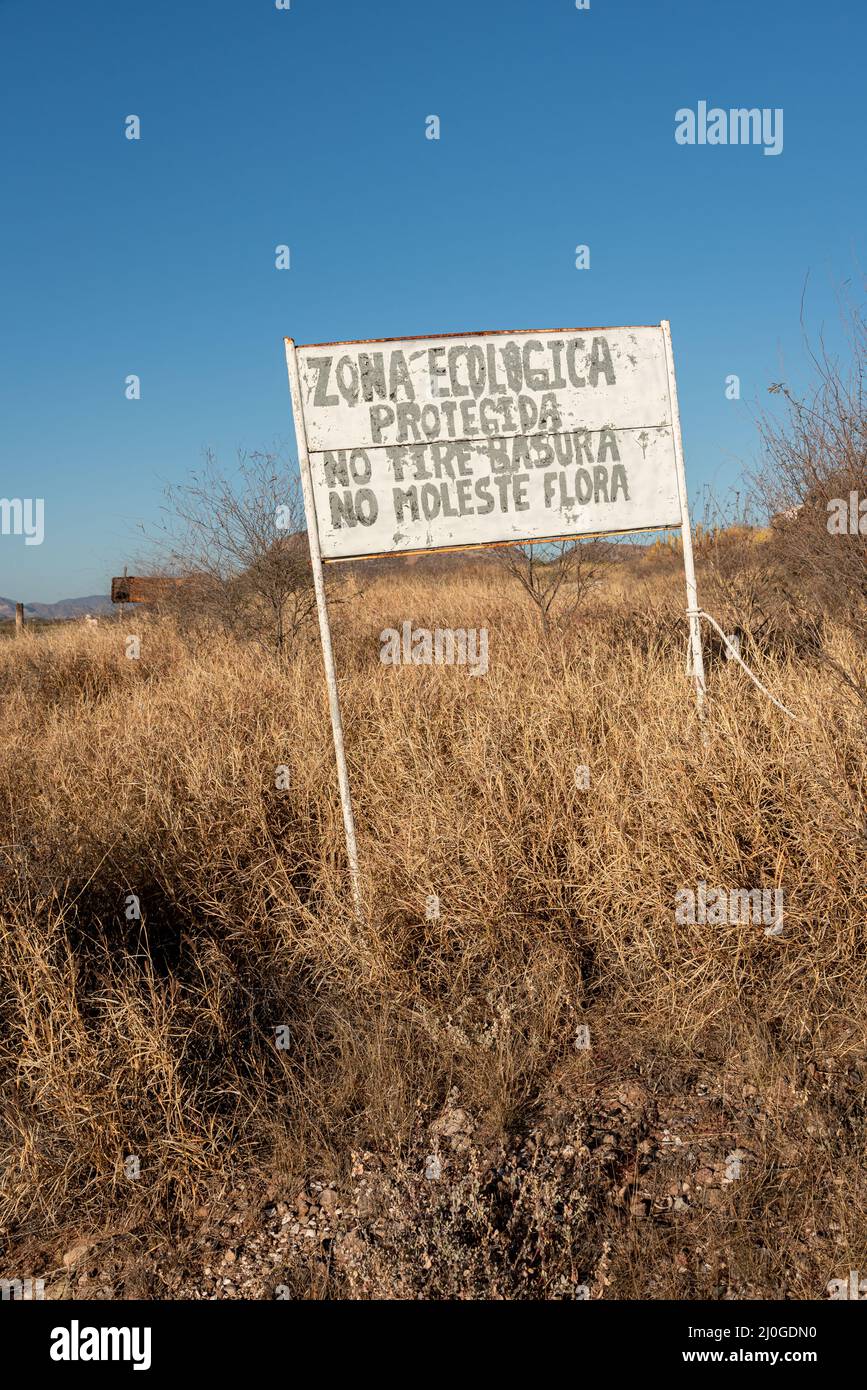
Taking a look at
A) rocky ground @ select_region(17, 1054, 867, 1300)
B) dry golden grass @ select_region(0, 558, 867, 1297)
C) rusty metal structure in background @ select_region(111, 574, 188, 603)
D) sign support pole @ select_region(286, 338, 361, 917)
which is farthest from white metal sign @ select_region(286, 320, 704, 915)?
rusty metal structure in background @ select_region(111, 574, 188, 603)

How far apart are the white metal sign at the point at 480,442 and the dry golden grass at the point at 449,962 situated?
58 centimetres

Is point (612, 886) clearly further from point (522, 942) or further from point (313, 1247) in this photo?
point (313, 1247)

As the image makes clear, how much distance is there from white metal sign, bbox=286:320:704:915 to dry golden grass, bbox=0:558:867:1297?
578 millimetres


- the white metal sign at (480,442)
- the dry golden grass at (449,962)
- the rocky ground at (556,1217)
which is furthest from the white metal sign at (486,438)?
the rocky ground at (556,1217)

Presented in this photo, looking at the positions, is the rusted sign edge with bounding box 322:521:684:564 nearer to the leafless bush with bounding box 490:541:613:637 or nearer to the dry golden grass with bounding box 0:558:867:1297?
the dry golden grass with bounding box 0:558:867:1297

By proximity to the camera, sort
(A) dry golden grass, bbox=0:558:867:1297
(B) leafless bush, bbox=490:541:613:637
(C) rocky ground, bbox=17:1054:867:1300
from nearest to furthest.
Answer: (C) rocky ground, bbox=17:1054:867:1300, (A) dry golden grass, bbox=0:558:867:1297, (B) leafless bush, bbox=490:541:613:637

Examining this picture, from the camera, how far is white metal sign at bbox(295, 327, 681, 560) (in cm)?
450

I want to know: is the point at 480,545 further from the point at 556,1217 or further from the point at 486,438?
the point at 556,1217

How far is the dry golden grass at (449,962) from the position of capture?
105 inches

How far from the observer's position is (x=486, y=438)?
15.3 ft

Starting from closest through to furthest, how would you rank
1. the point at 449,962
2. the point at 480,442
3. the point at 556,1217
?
1. the point at 556,1217
2. the point at 449,962
3. the point at 480,442

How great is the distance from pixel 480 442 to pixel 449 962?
107 inches

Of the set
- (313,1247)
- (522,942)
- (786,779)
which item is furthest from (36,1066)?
(786,779)

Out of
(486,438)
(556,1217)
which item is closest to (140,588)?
(486,438)
